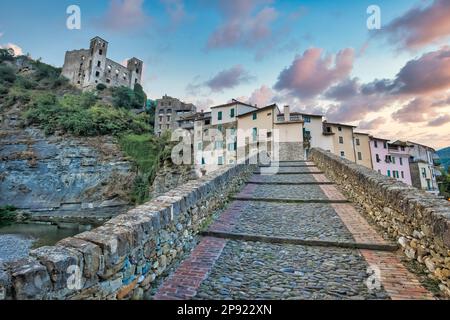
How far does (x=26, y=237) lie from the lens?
19.2m

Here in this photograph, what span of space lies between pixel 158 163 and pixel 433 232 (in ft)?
→ 104

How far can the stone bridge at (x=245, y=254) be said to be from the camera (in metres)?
1.86

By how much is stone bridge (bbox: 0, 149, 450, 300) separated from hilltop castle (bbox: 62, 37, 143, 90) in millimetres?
58119

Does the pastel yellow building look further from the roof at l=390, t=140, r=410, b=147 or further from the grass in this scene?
the grass

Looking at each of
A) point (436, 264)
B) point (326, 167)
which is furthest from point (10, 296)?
point (326, 167)

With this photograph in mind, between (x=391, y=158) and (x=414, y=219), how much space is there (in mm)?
40424

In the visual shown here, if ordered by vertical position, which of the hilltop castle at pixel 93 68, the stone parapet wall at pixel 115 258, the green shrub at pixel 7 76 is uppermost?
the hilltop castle at pixel 93 68

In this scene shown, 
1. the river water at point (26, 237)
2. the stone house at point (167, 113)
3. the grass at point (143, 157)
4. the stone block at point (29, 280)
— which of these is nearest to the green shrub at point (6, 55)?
the stone house at point (167, 113)

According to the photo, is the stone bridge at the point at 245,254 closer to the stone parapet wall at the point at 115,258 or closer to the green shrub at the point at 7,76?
the stone parapet wall at the point at 115,258

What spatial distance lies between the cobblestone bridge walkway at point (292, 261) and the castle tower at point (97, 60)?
5862cm

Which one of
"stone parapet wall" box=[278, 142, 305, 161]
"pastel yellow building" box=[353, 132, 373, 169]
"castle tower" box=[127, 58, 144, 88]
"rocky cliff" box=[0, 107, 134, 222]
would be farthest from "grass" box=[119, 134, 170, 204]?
"castle tower" box=[127, 58, 144, 88]

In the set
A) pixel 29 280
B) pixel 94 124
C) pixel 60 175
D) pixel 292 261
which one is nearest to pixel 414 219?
pixel 292 261

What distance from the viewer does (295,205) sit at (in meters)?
6.39

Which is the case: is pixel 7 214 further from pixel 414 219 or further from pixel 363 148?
pixel 363 148
